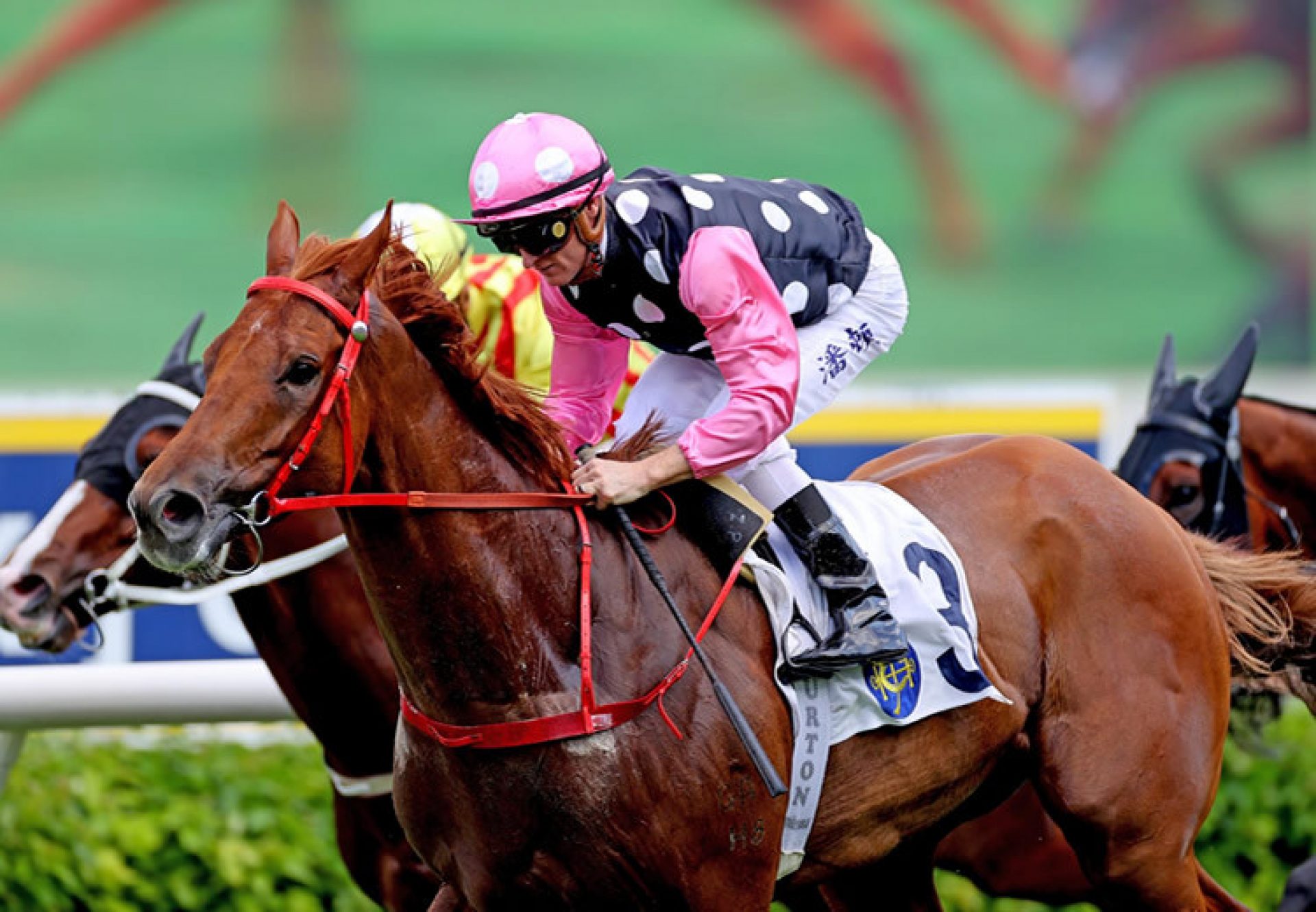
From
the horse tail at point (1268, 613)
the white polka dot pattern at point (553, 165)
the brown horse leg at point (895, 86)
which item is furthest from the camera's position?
the brown horse leg at point (895, 86)

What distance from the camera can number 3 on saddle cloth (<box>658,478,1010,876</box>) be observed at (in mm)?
3180

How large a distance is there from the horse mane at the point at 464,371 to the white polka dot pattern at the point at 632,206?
12.5 inches

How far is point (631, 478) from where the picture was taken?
3.07m

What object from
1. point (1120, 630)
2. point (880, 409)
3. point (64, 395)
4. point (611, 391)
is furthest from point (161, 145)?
point (1120, 630)

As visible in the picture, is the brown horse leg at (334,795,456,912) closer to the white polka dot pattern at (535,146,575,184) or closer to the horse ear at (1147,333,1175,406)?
the white polka dot pattern at (535,146,575,184)

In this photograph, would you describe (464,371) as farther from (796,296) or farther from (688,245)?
(796,296)

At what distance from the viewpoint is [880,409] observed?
20.0 ft

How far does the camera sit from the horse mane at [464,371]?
116 inches

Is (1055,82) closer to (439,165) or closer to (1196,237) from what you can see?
(1196,237)

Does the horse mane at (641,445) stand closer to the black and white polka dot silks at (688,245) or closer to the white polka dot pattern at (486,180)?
the black and white polka dot silks at (688,245)

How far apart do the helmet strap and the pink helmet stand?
4cm

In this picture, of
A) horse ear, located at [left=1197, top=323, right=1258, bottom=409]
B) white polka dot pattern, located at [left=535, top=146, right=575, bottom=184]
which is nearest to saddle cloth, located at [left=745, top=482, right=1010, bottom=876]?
white polka dot pattern, located at [left=535, top=146, right=575, bottom=184]

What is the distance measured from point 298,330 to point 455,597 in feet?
1.62

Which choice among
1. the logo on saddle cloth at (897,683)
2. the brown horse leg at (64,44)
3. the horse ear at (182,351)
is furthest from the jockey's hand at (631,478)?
the brown horse leg at (64,44)
